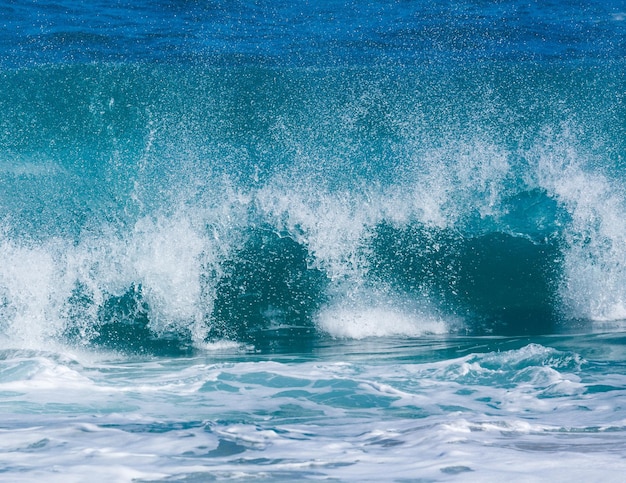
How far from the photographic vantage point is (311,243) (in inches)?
343

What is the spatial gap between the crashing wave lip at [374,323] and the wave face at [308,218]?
0.9 inches

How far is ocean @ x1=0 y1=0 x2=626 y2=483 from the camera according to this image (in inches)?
129

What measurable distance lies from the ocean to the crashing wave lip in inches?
1.5

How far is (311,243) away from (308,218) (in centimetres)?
43

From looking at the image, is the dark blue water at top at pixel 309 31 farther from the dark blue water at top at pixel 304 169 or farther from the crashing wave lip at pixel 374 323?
the crashing wave lip at pixel 374 323

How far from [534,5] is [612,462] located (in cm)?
985

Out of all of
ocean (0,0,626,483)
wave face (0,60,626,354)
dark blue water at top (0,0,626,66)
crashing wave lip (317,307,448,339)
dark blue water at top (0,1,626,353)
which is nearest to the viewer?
ocean (0,0,626,483)

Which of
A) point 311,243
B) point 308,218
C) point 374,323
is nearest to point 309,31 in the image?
point 308,218

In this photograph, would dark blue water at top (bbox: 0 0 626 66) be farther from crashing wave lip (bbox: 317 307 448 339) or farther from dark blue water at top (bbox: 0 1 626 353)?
crashing wave lip (bbox: 317 307 448 339)

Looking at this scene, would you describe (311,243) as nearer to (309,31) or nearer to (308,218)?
(308,218)

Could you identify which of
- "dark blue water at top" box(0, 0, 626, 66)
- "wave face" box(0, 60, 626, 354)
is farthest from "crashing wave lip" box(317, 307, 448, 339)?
"dark blue water at top" box(0, 0, 626, 66)

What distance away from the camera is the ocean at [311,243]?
10.7 ft

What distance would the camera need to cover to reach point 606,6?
1129 cm

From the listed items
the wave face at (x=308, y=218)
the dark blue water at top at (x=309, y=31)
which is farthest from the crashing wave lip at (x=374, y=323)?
the dark blue water at top at (x=309, y=31)
